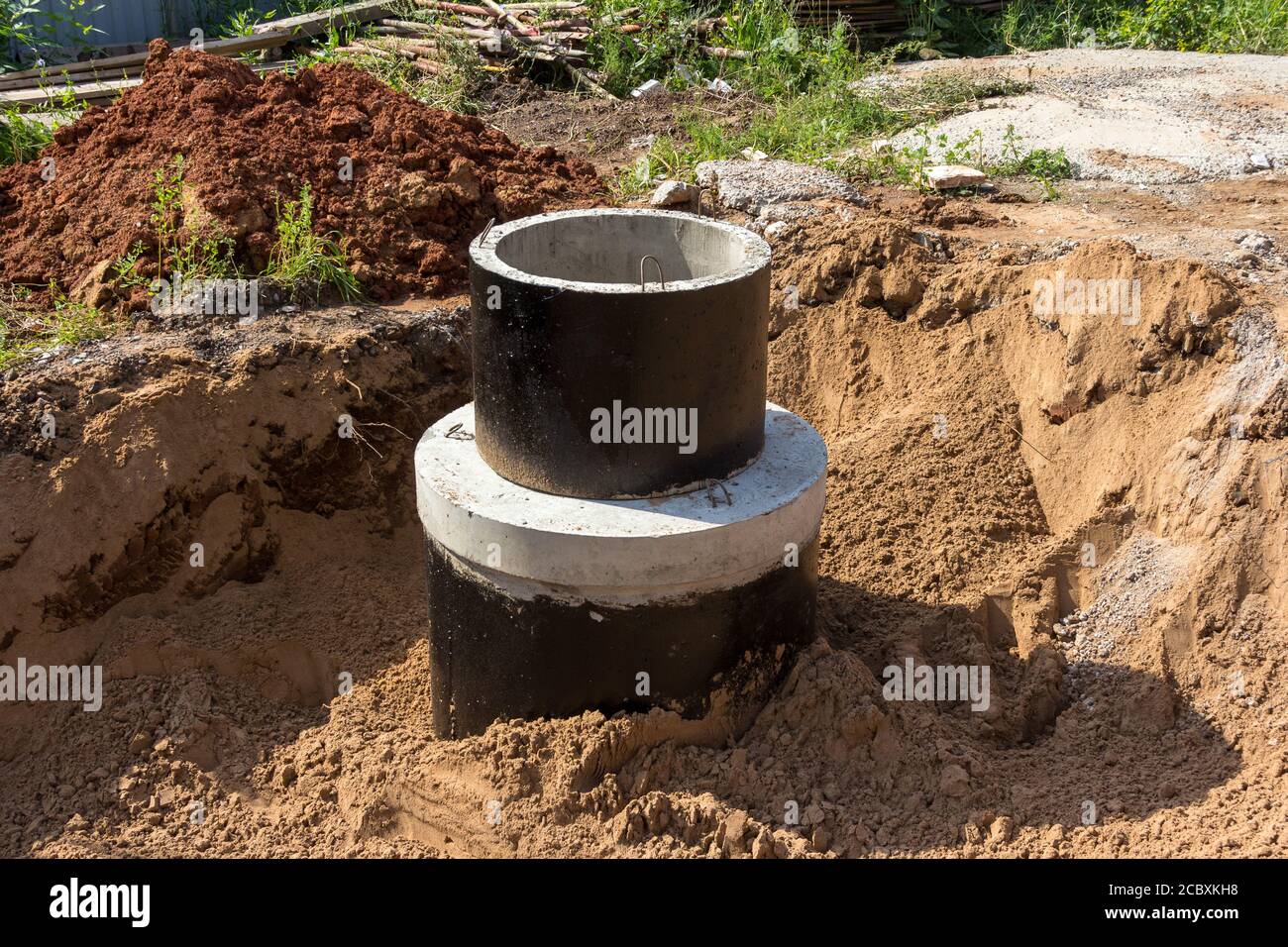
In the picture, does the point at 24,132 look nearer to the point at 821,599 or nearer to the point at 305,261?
the point at 305,261

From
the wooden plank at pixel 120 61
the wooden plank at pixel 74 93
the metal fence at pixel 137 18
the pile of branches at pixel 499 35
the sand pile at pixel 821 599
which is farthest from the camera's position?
the metal fence at pixel 137 18

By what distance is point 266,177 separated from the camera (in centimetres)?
632

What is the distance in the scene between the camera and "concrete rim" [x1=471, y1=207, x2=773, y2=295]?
3.91m

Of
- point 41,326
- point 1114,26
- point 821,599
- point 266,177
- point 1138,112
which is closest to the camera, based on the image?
point 821,599

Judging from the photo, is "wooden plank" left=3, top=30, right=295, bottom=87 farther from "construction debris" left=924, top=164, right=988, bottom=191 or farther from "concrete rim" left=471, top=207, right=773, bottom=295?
"concrete rim" left=471, top=207, right=773, bottom=295

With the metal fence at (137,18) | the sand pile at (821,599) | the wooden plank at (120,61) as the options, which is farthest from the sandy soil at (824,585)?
the metal fence at (137,18)

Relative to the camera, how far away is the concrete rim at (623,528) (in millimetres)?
3965

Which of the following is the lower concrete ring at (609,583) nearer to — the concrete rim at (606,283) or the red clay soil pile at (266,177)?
the concrete rim at (606,283)

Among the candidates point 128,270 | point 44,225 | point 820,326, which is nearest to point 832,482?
point 820,326

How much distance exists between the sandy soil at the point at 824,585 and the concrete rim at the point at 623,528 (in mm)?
549

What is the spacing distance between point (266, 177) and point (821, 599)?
11.4 feet

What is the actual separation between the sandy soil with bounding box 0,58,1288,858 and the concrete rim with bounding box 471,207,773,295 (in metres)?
1.42

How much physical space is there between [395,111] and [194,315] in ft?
5.78

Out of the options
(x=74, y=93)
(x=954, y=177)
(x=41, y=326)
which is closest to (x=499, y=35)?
(x=74, y=93)
